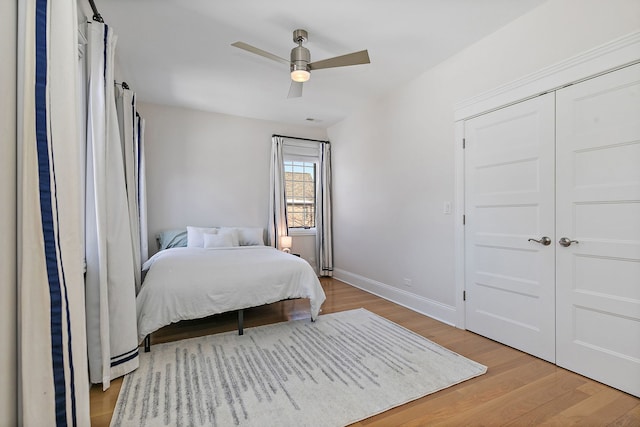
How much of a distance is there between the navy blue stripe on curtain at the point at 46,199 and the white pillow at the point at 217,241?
9.59ft

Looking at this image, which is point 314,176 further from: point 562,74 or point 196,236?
point 562,74

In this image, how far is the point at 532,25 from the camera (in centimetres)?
234

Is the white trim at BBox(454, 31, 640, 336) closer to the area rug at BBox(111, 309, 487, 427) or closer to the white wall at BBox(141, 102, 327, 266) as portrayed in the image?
the area rug at BBox(111, 309, 487, 427)

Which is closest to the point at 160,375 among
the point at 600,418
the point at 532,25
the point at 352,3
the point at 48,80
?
the point at 48,80

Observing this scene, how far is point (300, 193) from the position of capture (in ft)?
18.3

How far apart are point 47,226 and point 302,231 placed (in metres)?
4.46

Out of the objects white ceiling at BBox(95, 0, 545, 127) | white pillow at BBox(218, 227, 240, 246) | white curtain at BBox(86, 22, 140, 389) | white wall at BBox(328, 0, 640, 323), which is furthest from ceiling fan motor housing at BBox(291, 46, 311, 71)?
white pillow at BBox(218, 227, 240, 246)

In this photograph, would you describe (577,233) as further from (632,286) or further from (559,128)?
(559,128)

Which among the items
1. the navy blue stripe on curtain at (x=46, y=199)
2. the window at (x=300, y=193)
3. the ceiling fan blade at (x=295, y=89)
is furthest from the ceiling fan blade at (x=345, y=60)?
the window at (x=300, y=193)

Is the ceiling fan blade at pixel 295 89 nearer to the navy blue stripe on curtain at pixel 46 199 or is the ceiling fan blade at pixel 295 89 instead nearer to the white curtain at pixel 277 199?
the navy blue stripe on curtain at pixel 46 199

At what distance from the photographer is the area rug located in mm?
1674

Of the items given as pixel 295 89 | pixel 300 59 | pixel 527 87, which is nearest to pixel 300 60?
pixel 300 59

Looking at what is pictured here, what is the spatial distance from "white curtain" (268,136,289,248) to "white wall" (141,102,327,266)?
0.53 ft

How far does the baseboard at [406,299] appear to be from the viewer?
10.2 feet
